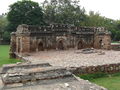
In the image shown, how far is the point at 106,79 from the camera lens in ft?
34.3

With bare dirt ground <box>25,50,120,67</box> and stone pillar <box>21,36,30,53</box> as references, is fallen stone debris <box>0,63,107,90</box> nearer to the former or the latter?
bare dirt ground <box>25,50,120,67</box>

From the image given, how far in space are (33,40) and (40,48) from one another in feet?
3.43

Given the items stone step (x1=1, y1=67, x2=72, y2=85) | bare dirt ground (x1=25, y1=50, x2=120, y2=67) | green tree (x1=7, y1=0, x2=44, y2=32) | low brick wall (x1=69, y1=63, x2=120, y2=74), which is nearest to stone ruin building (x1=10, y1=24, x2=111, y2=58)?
bare dirt ground (x1=25, y1=50, x2=120, y2=67)

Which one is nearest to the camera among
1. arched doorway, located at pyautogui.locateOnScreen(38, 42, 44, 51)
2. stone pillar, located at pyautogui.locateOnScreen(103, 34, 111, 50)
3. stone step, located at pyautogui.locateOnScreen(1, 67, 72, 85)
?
stone step, located at pyautogui.locateOnScreen(1, 67, 72, 85)

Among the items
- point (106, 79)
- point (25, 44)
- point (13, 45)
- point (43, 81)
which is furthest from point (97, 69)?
point (13, 45)

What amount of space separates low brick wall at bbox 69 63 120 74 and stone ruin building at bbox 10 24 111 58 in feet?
27.5

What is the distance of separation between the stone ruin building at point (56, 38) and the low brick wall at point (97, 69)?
8.39 metres

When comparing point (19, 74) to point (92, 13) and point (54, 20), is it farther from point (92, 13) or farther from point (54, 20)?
point (92, 13)

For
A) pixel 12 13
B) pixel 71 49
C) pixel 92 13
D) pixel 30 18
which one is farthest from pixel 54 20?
pixel 71 49

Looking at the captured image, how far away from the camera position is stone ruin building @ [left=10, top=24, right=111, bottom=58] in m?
18.8

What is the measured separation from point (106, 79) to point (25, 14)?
1115 inches

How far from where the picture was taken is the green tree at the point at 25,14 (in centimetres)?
3650

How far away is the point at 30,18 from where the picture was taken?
36500mm

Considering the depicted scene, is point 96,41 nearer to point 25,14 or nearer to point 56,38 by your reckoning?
point 56,38
